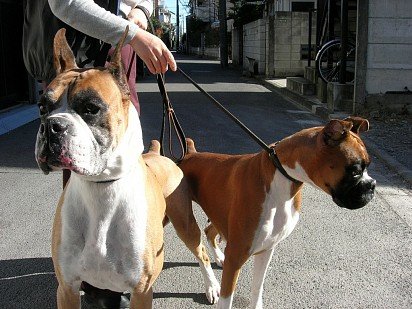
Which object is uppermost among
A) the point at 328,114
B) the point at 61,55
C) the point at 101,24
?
the point at 101,24

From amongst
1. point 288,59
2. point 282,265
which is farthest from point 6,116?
point 288,59

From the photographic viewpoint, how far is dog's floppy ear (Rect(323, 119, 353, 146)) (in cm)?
245

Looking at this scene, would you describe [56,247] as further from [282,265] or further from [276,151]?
[282,265]

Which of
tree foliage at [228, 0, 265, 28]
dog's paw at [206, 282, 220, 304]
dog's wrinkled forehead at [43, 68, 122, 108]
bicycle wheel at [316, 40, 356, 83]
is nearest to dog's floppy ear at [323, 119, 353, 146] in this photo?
dog's wrinkled forehead at [43, 68, 122, 108]

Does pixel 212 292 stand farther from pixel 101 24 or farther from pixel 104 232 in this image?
pixel 101 24

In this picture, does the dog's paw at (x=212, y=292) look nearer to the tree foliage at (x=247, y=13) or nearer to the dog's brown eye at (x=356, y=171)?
the dog's brown eye at (x=356, y=171)

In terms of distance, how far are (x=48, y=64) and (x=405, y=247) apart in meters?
3.00

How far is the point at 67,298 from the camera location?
237cm

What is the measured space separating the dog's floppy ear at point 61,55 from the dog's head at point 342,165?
123cm

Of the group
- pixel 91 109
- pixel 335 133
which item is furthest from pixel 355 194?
pixel 91 109

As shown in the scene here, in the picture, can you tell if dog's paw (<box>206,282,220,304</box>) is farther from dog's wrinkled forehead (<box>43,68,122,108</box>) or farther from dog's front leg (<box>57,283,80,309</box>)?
dog's wrinkled forehead (<box>43,68,122,108</box>)

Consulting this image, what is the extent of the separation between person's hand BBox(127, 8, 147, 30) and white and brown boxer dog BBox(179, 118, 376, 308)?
3.19 ft

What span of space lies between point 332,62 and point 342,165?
9.63 meters

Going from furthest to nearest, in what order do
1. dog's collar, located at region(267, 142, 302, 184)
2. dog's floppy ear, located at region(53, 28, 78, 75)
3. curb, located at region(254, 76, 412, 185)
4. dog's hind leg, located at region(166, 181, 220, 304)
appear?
curb, located at region(254, 76, 412, 185)
dog's hind leg, located at region(166, 181, 220, 304)
dog's collar, located at region(267, 142, 302, 184)
dog's floppy ear, located at region(53, 28, 78, 75)
